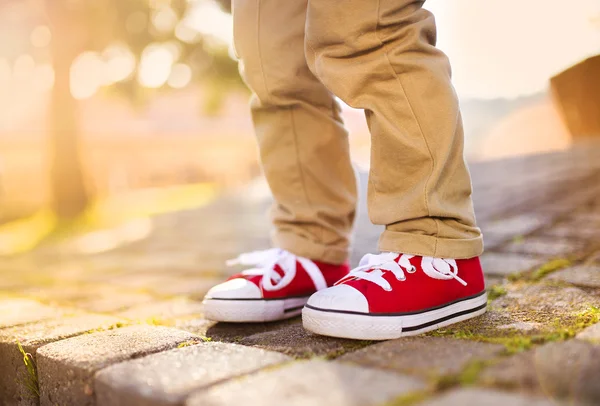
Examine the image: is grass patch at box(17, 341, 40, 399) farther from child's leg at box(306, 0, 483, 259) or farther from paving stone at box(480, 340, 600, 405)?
paving stone at box(480, 340, 600, 405)

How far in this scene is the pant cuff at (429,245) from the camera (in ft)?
3.87

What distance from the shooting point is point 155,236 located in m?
3.80

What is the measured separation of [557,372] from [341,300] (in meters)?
0.41

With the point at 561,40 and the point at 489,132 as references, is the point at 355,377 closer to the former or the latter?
the point at 561,40

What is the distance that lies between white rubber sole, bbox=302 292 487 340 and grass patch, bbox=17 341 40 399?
54 cm

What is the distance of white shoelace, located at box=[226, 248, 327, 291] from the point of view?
1.42 meters

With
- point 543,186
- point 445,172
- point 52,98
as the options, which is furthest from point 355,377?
point 52,98

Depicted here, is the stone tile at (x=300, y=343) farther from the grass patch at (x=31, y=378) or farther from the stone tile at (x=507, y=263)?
the stone tile at (x=507, y=263)

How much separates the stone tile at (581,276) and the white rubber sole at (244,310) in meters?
0.72

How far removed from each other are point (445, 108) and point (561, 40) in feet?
5.72

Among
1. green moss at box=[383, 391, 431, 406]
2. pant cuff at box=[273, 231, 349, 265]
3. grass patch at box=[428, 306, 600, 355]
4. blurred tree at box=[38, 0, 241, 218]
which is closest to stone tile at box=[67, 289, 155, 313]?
pant cuff at box=[273, 231, 349, 265]

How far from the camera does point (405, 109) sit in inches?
46.2

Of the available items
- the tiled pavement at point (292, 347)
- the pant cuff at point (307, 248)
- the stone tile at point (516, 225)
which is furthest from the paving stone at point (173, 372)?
the stone tile at point (516, 225)

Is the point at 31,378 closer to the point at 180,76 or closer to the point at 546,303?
the point at 546,303
